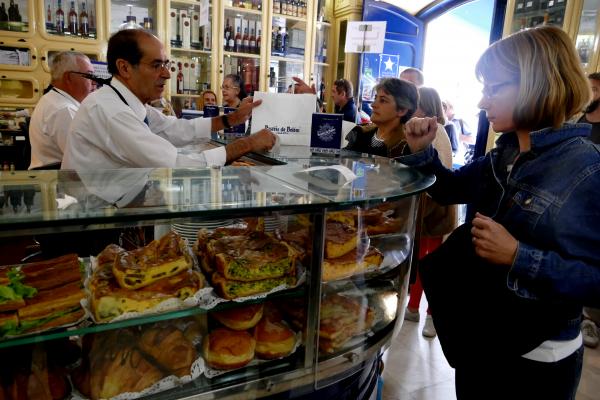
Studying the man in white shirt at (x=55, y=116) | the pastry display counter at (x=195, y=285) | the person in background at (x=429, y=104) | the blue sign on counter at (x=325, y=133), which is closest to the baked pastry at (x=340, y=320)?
the pastry display counter at (x=195, y=285)

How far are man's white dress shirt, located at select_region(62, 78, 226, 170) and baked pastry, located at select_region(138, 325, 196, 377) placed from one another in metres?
0.87

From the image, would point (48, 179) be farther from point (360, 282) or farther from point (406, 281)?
point (406, 281)

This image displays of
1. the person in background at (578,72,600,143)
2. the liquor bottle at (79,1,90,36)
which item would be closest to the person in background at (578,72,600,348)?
the person in background at (578,72,600,143)

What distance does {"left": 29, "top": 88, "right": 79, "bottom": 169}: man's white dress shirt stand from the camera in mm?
2797

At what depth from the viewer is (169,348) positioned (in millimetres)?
1129

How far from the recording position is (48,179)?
130 centimetres

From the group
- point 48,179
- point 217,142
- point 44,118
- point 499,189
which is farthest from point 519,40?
point 44,118

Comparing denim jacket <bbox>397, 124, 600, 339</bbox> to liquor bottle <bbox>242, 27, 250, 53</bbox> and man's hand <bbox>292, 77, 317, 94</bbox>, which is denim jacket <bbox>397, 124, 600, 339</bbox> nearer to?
man's hand <bbox>292, 77, 317, 94</bbox>

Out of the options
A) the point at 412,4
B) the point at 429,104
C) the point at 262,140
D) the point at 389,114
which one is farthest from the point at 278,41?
the point at 262,140

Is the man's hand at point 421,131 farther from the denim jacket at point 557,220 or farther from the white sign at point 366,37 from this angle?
the white sign at point 366,37

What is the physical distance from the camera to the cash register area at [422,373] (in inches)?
96.5

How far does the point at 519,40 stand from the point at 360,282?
0.83 m

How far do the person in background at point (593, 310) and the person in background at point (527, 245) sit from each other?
2.21 m

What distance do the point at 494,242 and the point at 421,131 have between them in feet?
2.06
